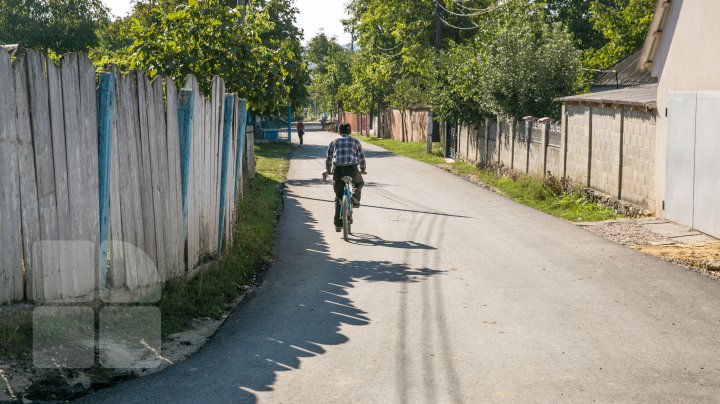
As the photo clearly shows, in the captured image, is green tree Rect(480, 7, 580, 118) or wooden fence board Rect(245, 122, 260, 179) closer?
wooden fence board Rect(245, 122, 260, 179)

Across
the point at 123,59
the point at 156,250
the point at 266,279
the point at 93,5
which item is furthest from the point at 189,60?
the point at 93,5

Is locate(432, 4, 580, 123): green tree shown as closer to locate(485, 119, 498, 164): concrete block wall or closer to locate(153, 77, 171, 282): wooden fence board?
locate(485, 119, 498, 164): concrete block wall

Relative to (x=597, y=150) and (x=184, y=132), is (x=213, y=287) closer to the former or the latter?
(x=184, y=132)

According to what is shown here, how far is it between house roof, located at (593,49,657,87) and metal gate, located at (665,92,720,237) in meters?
18.5

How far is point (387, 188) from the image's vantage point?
22.9 metres

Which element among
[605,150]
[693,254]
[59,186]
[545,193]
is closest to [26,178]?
[59,186]

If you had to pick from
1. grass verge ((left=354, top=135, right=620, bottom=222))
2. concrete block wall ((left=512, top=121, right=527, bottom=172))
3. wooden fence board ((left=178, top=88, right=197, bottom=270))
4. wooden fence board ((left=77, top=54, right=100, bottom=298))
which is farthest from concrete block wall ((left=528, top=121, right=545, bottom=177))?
wooden fence board ((left=77, top=54, right=100, bottom=298))

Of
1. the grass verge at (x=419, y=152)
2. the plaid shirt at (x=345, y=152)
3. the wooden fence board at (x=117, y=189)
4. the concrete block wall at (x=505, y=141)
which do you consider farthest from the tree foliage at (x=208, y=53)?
the grass verge at (x=419, y=152)

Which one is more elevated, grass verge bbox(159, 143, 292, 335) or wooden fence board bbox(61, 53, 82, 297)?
wooden fence board bbox(61, 53, 82, 297)

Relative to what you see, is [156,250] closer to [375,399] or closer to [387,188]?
[375,399]

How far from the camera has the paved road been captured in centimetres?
604

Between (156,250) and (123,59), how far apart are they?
23.3ft

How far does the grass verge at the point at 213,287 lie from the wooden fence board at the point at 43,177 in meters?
0.28

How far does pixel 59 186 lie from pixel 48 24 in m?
52.1
